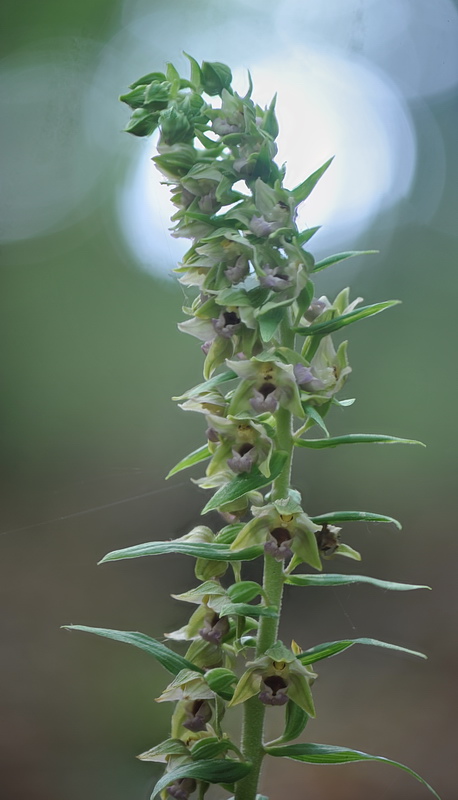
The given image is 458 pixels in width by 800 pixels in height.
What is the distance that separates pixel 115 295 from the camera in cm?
231

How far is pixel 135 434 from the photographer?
2295 millimetres

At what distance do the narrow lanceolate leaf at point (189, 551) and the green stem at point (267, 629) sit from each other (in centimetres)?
4

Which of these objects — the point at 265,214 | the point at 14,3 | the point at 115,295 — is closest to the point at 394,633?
the point at 115,295

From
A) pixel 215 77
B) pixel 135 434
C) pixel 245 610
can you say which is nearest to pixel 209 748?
pixel 245 610

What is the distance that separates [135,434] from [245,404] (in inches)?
49.6

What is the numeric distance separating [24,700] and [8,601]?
323 millimetres

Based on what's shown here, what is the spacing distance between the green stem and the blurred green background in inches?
42.8

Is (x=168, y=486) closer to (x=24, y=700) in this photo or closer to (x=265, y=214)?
(x=24, y=700)

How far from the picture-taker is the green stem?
109 centimetres

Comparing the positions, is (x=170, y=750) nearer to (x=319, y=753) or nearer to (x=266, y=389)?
(x=319, y=753)

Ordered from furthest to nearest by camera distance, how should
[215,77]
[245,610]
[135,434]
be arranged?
[135,434] < [215,77] < [245,610]

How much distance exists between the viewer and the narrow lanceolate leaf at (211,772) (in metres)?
1.03

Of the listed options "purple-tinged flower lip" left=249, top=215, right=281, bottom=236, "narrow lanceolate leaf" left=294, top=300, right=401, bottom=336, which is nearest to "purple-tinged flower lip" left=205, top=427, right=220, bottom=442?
"narrow lanceolate leaf" left=294, top=300, right=401, bottom=336

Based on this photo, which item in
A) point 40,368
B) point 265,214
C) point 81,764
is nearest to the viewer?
point 265,214
